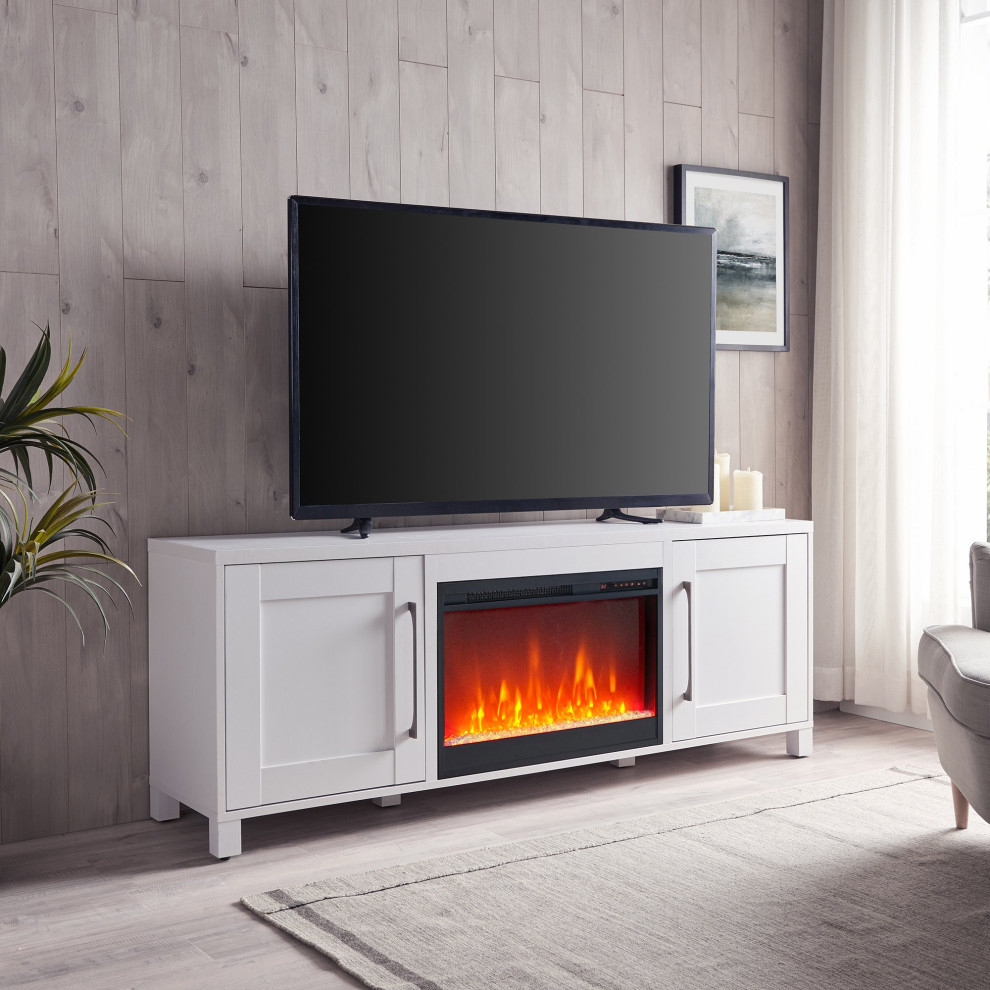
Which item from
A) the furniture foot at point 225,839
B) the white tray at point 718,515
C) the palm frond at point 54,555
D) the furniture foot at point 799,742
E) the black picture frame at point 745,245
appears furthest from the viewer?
the black picture frame at point 745,245

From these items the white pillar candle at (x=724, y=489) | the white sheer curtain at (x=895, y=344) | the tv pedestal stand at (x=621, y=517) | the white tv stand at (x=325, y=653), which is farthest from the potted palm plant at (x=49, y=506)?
the white sheer curtain at (x=895, y=344)

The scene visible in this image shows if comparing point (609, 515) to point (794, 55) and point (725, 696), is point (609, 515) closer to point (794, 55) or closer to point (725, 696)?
point (725, 696)

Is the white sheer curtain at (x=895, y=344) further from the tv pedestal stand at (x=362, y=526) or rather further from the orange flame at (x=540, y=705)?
the tv pedestal stand at (x=362, y=526)

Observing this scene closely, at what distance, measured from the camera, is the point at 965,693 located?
2.46m

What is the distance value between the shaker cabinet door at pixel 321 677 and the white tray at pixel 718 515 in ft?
3.24

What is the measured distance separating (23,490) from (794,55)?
3.04 metres

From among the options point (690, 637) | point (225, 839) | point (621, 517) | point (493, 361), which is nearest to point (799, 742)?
point (690, 637)

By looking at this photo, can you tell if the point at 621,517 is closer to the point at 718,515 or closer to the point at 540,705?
the point at 718,515

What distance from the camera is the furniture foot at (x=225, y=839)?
106 inches

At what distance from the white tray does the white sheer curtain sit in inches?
21.8

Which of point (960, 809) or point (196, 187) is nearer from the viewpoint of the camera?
point (960, 809)

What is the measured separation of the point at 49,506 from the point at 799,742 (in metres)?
2.29

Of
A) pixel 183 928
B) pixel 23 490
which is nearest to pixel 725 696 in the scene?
pixel 183 928

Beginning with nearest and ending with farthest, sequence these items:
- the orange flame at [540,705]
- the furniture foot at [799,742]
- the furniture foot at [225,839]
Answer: the furniture foot at [225,839], the orange flame at [540,705], the furniture foot at [799,742]
